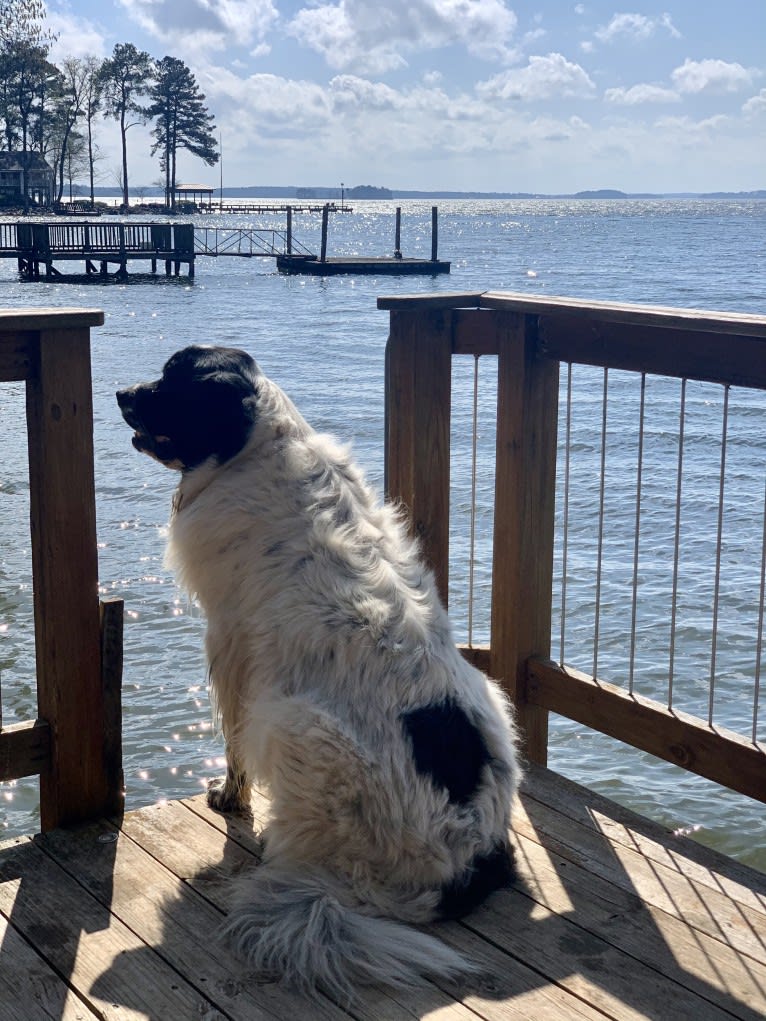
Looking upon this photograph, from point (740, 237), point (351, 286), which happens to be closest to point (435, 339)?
point (351, 286)

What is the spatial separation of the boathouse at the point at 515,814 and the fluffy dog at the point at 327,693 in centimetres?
13

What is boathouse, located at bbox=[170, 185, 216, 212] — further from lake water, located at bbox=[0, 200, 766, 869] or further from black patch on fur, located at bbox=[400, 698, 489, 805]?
black patch on fur, located at bbox=[400, 698, 489, 805]

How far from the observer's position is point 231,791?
3406mm

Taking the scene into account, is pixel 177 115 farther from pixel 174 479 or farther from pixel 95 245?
pixel 174 479

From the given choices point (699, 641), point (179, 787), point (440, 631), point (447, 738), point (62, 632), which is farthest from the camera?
point (699, 641)

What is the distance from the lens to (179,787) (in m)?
5.36

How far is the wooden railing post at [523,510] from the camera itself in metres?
3.67

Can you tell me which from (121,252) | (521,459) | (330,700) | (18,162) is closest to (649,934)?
(330,700)

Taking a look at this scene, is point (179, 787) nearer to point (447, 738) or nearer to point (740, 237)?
point (447, 738)

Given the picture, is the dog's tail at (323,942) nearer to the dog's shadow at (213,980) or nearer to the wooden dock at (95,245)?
the dog's shadow at (213,980)

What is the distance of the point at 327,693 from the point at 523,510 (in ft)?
3.97

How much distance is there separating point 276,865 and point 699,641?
548cm

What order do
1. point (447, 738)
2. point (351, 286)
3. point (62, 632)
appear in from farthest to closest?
point (351, 286) → point (62, 632) → point (447, 738)

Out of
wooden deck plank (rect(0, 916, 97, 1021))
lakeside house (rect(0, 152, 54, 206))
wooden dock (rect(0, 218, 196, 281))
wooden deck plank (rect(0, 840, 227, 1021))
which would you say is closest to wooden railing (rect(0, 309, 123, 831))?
wooden deck plank (rect(0, 840, 227, 1021))
